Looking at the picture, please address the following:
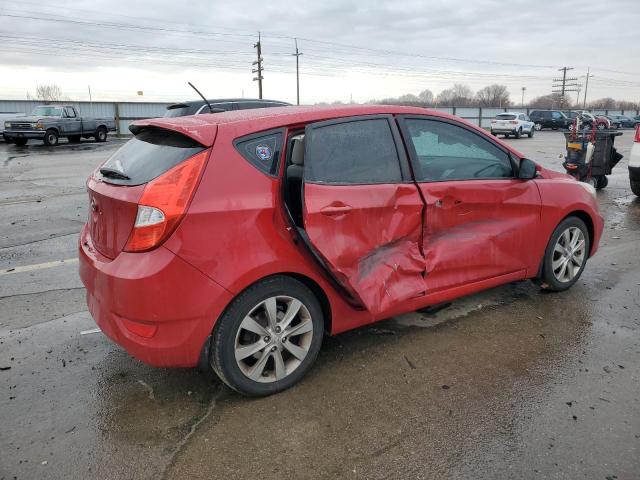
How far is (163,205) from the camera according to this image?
8.76 ft

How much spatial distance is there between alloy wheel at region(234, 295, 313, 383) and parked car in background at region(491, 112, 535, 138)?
31245mm

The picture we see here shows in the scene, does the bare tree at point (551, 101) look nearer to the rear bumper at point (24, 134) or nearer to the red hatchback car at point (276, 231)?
the rear bumper at point (24, 134)

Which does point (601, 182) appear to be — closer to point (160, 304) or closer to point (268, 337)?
point (268, 337)

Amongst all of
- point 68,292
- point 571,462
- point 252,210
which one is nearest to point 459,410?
point 571,462

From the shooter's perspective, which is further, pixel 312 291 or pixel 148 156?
pixel 312 291

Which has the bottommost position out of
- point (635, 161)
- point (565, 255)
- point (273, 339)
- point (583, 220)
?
point (273, 339)

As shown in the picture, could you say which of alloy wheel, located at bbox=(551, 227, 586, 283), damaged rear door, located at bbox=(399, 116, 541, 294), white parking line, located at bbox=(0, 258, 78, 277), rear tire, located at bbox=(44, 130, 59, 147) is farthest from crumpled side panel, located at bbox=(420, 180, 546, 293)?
rear tire, located at bbox=(44, 130, 59, 147)

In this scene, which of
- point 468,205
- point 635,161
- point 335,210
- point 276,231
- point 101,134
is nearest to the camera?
point 276,231

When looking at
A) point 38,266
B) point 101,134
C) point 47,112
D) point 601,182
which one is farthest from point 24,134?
point 601,182

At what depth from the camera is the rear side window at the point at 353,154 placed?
3121 millimetres

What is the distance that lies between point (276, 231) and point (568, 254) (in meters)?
3.00

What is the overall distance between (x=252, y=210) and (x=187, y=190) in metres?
0.37

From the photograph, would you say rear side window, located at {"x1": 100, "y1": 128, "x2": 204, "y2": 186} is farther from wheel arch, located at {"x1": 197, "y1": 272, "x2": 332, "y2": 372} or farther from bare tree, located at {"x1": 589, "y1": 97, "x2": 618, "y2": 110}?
bare tree, located at {"x1": 589, "y1": 97, "x2": 618, "y2": 110}

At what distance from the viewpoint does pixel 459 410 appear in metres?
2.91
